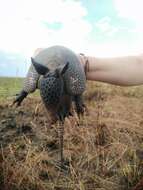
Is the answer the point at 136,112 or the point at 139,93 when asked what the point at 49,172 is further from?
the point at 139,93

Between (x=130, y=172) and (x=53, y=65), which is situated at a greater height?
(x=53, y=65)

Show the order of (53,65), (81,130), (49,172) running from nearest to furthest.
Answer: (53,65) → (49,172) → (81,130)

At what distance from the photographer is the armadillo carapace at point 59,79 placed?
2.42 meters

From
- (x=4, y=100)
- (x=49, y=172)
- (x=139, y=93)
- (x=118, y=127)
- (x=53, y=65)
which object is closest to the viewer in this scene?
(x=53, y=65)

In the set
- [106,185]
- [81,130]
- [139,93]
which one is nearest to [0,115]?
[81,130]

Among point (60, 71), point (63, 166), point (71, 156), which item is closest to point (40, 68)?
point (60, 71)

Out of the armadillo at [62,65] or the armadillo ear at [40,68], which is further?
the armadillo at [62,65]

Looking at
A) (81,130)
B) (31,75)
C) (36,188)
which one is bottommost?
(36,188)

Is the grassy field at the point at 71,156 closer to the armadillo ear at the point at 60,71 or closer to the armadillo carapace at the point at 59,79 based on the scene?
the armadillo carapace at the point at 59,79

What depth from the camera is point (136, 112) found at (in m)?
6.07

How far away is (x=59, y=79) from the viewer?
244 cm

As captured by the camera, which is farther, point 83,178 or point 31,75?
point 83,178

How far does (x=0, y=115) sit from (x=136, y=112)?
6.34 feet

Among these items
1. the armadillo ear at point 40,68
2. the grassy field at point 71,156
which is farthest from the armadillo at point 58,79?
the grassy field at point 71,156
